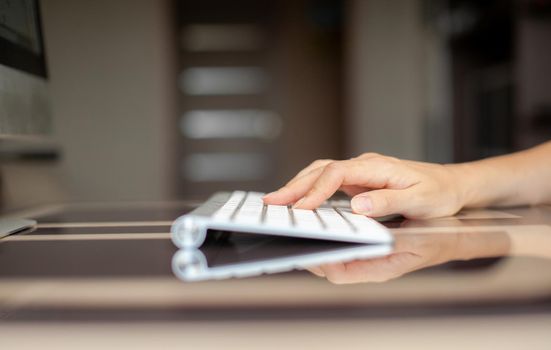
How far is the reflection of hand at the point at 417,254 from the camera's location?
1.72ft

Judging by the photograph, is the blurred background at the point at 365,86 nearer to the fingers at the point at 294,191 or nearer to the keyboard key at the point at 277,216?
the fingers at the point at 294,191

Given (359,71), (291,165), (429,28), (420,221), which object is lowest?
(291,165)

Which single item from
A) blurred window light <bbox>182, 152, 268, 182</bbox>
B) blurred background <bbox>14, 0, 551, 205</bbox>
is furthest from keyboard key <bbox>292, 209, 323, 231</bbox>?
blurred window light <bbox>182, 152, 268, 182</bbox>

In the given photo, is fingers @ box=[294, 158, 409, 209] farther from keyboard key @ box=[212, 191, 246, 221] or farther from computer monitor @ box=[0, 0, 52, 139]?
computer monitor @ box=[0, 0, 52, 139]

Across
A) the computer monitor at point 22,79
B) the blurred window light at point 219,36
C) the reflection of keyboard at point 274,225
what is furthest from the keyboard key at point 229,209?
the blurred window light at point 219,36

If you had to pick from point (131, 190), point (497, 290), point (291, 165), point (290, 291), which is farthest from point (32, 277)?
point (291, 165)

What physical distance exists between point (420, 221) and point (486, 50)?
134 inches

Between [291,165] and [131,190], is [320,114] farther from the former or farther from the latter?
[131,190]

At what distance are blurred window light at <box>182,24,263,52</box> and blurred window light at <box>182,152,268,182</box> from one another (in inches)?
39.4

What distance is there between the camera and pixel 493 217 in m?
0.93

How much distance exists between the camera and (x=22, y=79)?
1044 millimetres

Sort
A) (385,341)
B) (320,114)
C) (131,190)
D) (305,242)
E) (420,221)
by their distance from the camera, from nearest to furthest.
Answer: (385,341)
(305,242)
(420,221)
(131,190)
(320,114)

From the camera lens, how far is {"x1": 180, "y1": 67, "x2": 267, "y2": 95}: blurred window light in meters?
5.80

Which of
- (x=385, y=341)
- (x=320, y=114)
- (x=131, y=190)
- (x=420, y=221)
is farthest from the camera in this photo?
(x=320, y=114)
